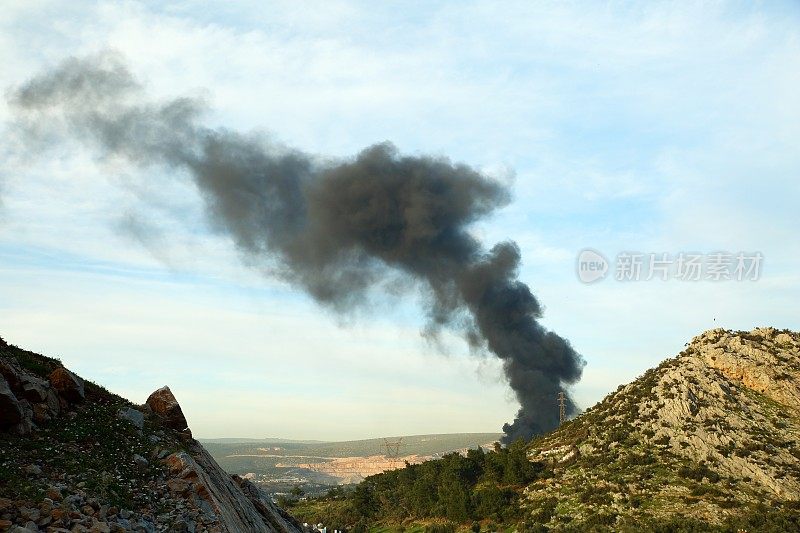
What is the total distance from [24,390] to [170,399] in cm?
633

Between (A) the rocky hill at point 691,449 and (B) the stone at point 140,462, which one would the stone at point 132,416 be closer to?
(B) the stone at point 140,462

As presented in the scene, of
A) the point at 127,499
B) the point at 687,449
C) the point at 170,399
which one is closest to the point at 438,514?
the point at 687,449

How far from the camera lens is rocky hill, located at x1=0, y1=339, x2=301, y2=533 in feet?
46.2

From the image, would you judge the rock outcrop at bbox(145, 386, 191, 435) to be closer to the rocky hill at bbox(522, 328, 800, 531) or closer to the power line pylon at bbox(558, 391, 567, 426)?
the rocky hill at bbox(522, 328, 800, 531)

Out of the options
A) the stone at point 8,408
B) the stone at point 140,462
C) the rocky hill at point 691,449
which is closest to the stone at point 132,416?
the stone at point 140,462

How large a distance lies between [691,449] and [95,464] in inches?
2470

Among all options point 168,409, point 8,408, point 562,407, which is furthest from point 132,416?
point 562,407

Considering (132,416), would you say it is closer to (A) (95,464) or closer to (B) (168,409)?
(B) (168,409)

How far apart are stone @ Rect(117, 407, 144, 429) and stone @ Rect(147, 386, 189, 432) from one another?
1.52 m

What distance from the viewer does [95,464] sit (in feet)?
55.3

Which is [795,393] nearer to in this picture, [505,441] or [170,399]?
[505,441]

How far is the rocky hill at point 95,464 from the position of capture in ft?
46.2

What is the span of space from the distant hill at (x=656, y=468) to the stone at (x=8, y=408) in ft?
153

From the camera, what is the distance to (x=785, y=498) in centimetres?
5072
